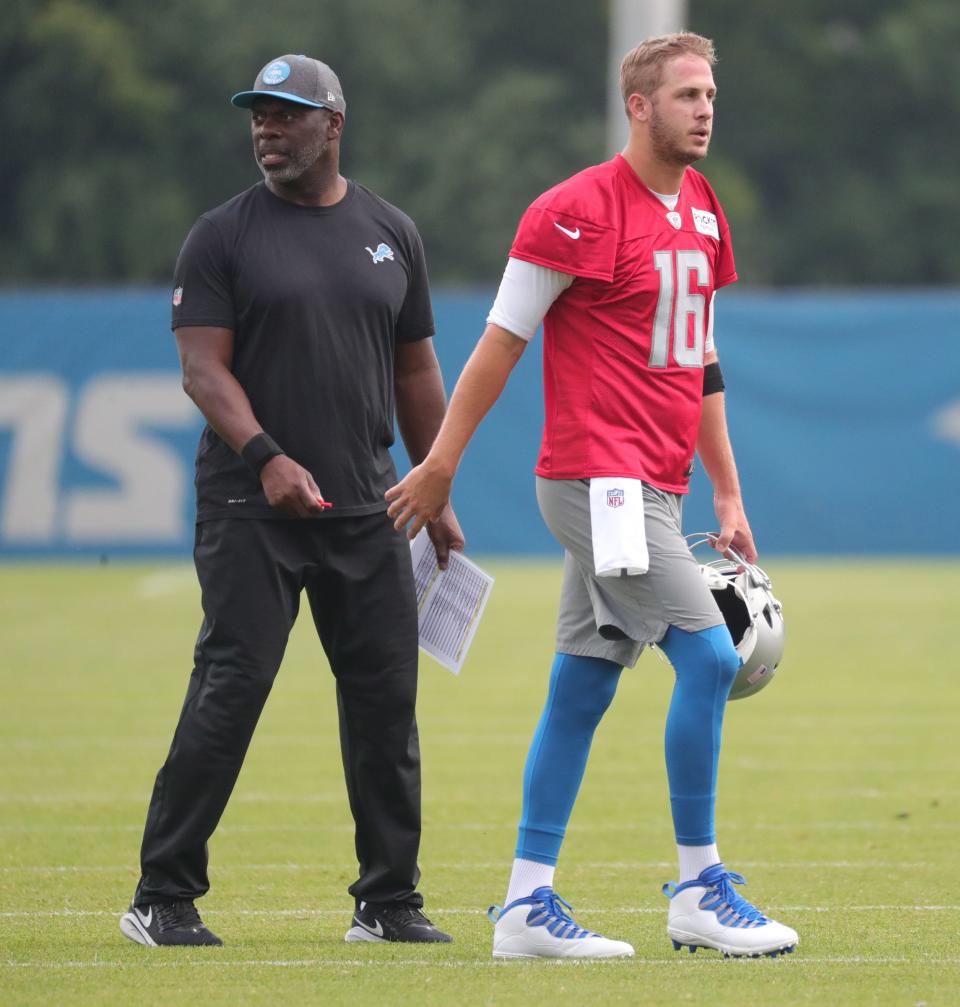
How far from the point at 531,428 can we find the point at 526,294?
15.7 meters

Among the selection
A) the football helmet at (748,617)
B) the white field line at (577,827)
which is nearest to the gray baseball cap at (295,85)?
the football helmet at (748,617)

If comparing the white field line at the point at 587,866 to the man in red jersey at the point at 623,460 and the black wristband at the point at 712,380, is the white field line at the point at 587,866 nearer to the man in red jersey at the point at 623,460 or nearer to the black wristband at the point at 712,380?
the man in red jersey at the point at 623,460

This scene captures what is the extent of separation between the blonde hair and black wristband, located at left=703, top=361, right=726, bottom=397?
2.32 ft

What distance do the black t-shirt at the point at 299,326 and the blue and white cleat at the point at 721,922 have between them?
120cm

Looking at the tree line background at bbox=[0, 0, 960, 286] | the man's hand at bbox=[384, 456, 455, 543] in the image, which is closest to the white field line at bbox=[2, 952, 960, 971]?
the man's hand at bbox=[384, 456, 455, 543]

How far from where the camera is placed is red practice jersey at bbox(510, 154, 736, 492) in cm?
495

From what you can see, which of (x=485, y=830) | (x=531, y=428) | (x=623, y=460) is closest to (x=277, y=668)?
(x=623, y=460)

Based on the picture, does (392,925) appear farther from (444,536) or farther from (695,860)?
(444,536)

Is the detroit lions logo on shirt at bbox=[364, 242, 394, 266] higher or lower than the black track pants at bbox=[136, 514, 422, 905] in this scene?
higher

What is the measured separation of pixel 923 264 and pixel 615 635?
33.7 metres

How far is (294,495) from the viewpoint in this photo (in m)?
5.08

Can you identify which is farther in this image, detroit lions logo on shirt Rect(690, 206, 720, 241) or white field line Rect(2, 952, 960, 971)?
detroit lions logo on shirt Rect(690, 206, 720, 241)

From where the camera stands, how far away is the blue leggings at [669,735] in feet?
16.2

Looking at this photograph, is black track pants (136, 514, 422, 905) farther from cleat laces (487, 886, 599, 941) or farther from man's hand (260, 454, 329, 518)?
cleat laces (487, 886, 599, 941)
